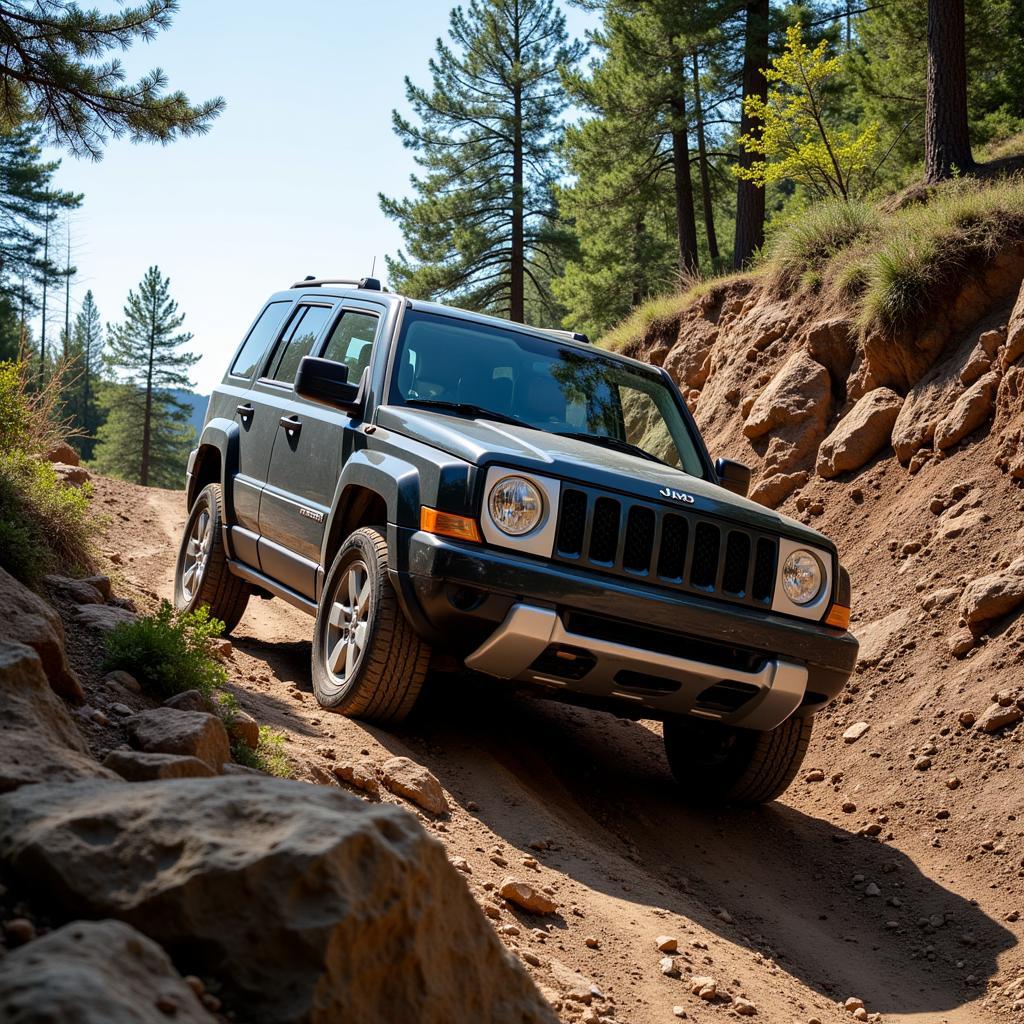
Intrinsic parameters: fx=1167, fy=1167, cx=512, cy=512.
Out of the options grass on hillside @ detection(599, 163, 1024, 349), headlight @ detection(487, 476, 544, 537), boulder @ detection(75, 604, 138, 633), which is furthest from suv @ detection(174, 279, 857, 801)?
grass on hillside @ detection(599, 163, 1024, 349)

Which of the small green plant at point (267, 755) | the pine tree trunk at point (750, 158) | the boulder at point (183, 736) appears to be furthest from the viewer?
the pine tree trunk at point (750, 158)

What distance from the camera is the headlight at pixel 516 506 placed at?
4.85m

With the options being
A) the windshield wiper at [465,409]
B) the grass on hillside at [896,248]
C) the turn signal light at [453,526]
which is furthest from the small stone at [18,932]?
the grass on hillside at [896,248]

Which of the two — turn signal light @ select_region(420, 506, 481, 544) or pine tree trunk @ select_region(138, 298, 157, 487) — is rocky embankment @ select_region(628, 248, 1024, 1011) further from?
pine tree trunk @ select_region(138, 298, 157, 487)

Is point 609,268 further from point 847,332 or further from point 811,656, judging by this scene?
point 811,656

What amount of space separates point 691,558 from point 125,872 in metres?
3.36

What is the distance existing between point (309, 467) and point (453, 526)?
1773mm

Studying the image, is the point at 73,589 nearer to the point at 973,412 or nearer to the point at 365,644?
the point at 365,644

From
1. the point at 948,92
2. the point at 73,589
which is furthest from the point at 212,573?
the point at 948,92

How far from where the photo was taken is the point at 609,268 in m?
29.7

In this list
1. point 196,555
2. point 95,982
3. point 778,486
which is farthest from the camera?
point 778,486

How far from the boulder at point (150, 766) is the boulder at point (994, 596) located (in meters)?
5.45

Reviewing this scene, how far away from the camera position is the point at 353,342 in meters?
6.49

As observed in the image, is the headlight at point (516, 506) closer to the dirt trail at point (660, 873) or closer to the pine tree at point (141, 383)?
the dirt trail at point (660, 873)
